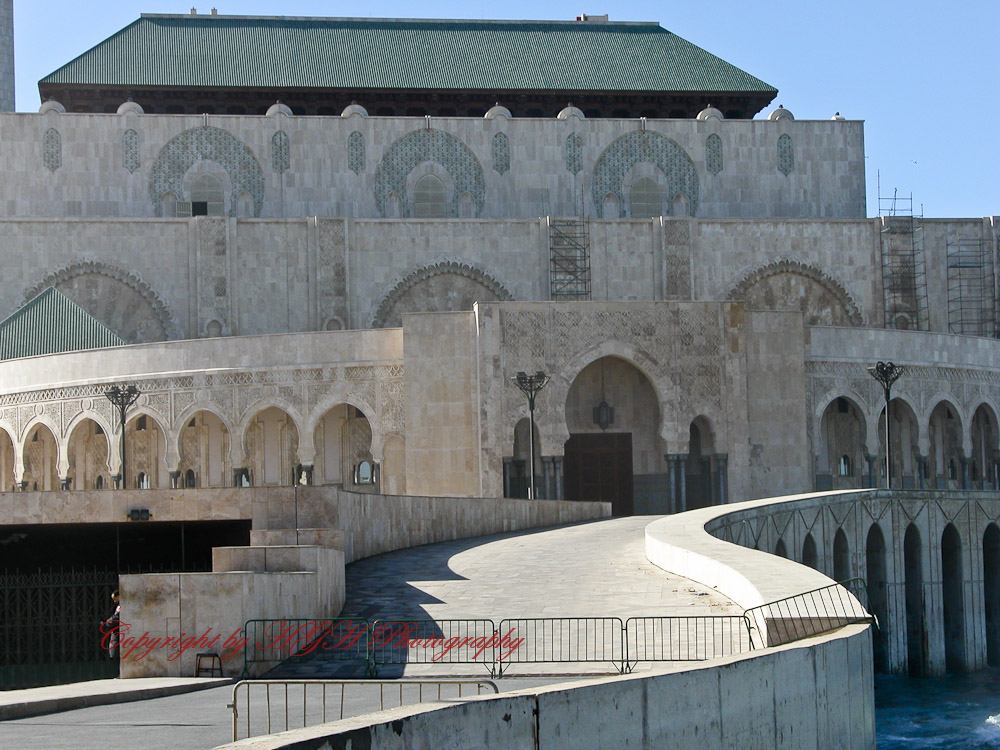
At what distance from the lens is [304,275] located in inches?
1781

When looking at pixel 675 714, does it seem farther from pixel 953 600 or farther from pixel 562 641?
pixel 953 600

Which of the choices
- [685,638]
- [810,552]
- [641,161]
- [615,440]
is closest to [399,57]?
[641,161]

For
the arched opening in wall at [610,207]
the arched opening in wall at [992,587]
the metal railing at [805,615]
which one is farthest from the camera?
the arched opening in wall at [610,207]

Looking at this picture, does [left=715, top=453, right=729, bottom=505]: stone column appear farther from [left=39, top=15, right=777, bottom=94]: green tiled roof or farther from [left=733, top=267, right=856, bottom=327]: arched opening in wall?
[left=39, top=15, right=777, bottom=94]: green tiled roof

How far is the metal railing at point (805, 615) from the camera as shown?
1221 cm

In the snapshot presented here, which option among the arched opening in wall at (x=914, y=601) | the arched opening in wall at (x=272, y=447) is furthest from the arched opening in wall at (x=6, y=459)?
the arched opening in wall at (x=914, y=601)

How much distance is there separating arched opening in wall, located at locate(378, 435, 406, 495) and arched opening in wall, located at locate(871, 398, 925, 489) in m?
13.0

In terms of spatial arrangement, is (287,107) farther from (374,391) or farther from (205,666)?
(205,666)

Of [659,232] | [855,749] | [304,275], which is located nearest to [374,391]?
[304,275]

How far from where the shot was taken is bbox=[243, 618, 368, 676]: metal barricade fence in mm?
13781

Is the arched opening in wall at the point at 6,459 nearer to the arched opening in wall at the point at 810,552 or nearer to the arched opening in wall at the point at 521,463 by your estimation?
the arched opening in wall at the point at 521,463

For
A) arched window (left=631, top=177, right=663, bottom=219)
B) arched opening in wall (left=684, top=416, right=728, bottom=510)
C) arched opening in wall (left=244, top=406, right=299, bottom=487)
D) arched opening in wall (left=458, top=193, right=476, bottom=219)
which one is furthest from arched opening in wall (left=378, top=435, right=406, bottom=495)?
arched window (left=631, top=177, right=663, bottom=219)

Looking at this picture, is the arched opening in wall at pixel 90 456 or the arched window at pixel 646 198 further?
the arched window at pixel 646 198

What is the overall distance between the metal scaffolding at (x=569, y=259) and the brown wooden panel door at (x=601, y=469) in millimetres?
10303
